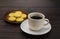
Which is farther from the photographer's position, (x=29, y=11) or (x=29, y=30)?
(x=29, y=11)

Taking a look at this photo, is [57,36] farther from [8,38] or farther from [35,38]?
[8,38]

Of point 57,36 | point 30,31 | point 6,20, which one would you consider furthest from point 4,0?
point 57,36

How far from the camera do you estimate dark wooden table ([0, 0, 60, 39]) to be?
0.95 metres

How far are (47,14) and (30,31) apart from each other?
26cm

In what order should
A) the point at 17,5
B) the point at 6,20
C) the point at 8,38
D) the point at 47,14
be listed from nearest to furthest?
the point at 8,38
the point at 6,20
the point at 47,14
the point at 17,5

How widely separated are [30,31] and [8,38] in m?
0.14

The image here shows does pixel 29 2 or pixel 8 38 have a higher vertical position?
pixel 29 2

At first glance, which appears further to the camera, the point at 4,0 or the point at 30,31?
the point at 4,0

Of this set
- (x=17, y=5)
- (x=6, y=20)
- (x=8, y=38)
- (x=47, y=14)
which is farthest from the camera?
(x=17, y=5)

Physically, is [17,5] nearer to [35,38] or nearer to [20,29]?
[20,29]

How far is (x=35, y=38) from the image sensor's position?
3.04 ft

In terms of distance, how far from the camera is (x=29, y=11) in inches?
46.6

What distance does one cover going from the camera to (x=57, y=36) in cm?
94

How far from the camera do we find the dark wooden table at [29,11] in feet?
3.10
